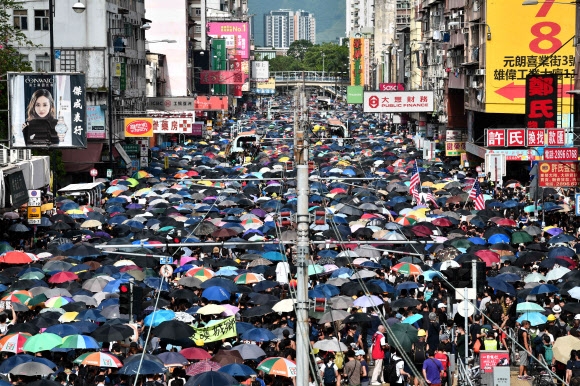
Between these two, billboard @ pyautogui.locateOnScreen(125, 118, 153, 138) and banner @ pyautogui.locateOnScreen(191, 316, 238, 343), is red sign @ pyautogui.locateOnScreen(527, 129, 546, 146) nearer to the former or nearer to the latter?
banner @ pyautogui.locateOnScreen(191, 316, 238, 343)

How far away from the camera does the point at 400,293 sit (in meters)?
26.3

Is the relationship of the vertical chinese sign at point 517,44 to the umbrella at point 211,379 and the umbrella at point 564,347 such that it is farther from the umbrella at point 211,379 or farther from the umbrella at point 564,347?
the umbrella at point 211,379

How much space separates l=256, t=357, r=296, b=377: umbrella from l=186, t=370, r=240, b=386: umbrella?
165cm

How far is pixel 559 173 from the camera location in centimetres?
3619

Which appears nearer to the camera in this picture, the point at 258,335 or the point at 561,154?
the point at 258,335

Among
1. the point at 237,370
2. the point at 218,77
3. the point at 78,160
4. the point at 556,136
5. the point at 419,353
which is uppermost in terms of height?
the point at 218,77

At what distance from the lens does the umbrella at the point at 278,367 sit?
60.8ft

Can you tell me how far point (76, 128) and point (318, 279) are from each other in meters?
14.5

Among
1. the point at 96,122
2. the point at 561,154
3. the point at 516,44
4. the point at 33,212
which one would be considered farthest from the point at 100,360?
the point at 516,44

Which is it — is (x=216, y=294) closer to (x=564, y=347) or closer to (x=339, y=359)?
(x=339, y=359)

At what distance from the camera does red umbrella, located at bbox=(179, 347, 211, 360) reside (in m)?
19.8

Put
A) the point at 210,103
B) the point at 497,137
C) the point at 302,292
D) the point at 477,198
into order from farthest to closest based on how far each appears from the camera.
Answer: the point at 210,103 → the point at 497,137 → the point at 477,198 → the point at 302,292

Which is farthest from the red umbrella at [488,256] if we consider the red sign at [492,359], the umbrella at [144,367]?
the umbrella at [144,367]

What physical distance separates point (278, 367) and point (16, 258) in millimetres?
13613
